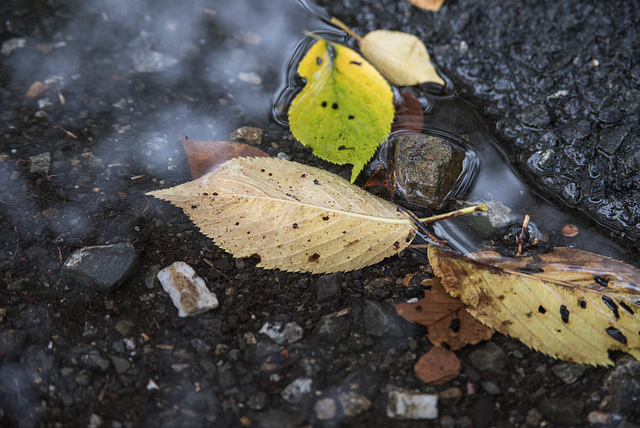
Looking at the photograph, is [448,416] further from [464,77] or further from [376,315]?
[464,77]

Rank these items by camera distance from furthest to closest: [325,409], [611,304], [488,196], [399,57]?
1. [399,57]
2. [488,196]
3. [611,304]
4. [325,409]

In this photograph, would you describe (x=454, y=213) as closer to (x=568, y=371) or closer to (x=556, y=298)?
(x=556, y=298)

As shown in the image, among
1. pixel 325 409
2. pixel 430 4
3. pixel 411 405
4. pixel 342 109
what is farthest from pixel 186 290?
pixel 430 4

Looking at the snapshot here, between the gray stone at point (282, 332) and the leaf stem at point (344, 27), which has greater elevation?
the leaf stem at point (344, 27)

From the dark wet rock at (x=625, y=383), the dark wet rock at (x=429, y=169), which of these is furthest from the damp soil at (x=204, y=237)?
the dark wet rock at (x=429, y=169)

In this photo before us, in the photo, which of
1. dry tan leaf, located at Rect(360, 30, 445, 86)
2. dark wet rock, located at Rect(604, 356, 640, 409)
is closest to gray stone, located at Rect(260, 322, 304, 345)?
dark wet rock, located at Rect(604, 356, 640, 409)

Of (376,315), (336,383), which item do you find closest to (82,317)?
(336,383)

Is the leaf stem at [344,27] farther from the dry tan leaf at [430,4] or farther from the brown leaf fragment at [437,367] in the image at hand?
the brown leaf fragment at [437,367]
